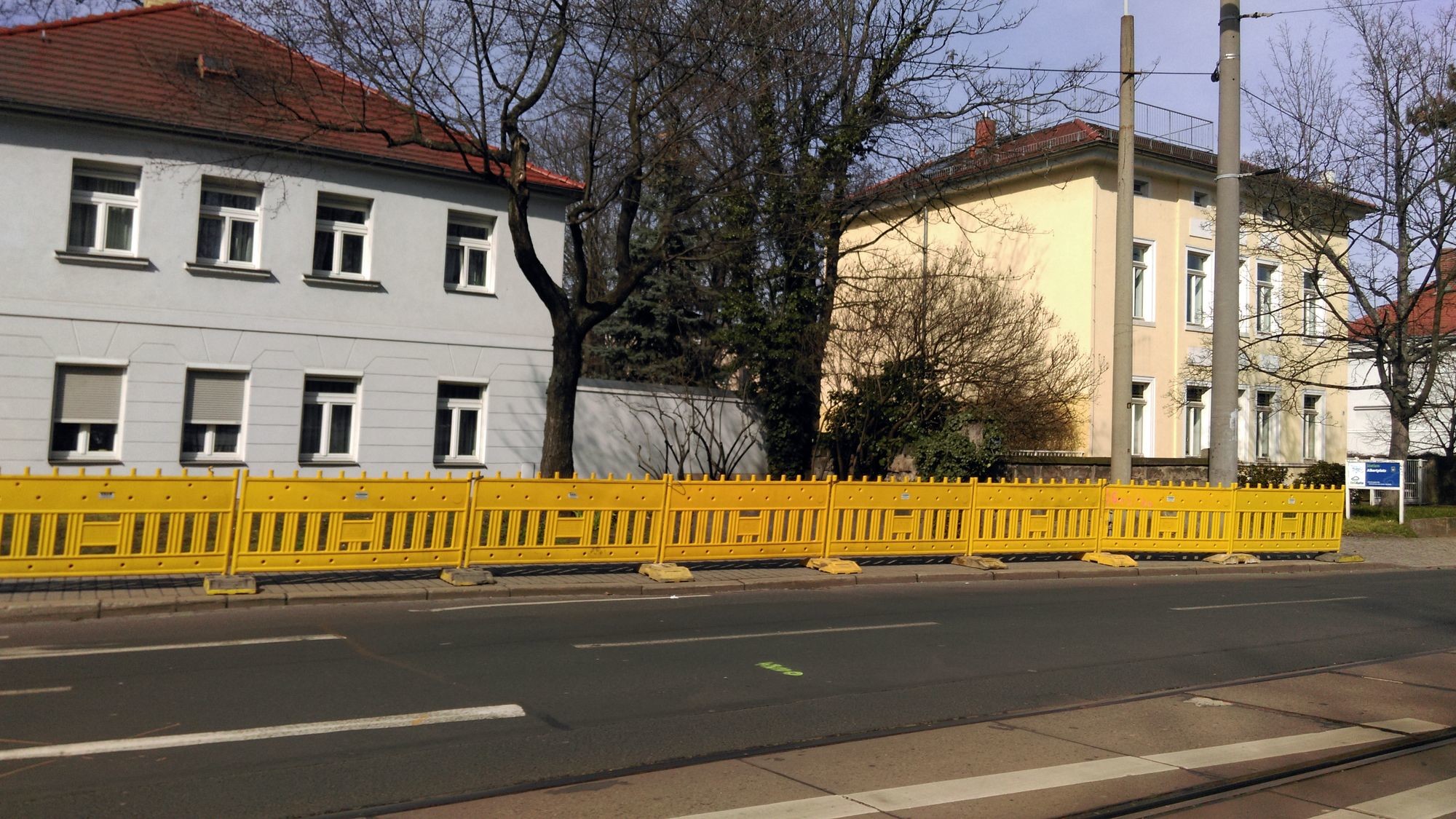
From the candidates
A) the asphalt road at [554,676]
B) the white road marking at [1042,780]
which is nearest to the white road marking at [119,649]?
the asphalt road at [554,676]

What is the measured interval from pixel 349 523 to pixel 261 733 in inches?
245

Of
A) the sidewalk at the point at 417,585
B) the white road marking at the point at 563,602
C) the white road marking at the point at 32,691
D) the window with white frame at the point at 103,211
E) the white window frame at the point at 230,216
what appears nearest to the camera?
the white road marking at the point at 32,691

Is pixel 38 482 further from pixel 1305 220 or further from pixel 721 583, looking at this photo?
pixel 1305 220

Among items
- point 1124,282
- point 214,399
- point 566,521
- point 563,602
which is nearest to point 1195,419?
point 1124,282

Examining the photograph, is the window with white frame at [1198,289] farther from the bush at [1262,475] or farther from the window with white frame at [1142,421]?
the bush at [1262,475]

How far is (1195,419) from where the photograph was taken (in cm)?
3219

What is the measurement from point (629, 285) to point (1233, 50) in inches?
408

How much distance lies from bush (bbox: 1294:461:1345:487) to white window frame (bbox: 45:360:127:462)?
25932 millimetres

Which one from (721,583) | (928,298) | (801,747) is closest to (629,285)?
(721,583)

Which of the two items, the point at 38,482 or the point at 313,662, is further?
the point at 38,482

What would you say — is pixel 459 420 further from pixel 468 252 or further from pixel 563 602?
pixel 563 602

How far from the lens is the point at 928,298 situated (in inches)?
916

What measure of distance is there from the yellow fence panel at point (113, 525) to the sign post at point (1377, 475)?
73.0 feet

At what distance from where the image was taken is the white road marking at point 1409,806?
18.1ft
